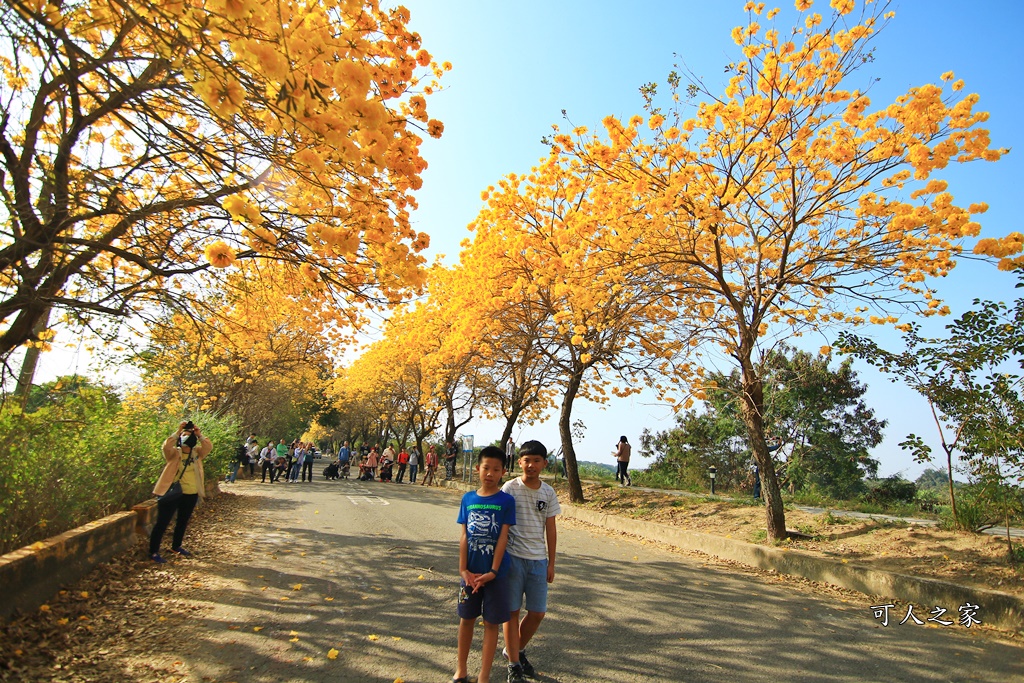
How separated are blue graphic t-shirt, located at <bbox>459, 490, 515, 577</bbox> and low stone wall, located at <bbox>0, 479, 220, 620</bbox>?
3.21 m

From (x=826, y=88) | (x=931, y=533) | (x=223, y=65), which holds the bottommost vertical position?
(x=931, y=533)

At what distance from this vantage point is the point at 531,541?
12.5ft

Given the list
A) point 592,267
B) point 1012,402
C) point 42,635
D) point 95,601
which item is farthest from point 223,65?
point 1012,402

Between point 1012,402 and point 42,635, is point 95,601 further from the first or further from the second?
point 1012,402

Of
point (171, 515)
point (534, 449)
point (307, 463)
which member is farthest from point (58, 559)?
point (307, 463)

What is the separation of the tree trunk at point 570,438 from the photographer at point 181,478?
9.71 m

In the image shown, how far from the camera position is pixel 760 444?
9.11 meters

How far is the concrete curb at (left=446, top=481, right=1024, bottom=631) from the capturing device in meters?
5.70

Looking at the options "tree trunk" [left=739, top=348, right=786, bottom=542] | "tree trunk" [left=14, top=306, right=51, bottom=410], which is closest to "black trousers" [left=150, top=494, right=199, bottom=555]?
"tree trunk" [left=14, top=306, right=51, bottom=410]

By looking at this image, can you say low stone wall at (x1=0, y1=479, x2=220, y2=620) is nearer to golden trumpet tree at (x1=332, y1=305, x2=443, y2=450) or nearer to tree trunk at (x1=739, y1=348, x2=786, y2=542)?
tree trunk at (x1=739, y1=348, x2=786, y2=542)

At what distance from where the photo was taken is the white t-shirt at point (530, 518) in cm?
379

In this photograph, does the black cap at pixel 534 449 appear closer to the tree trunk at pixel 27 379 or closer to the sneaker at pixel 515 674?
the sneaker at pixel 515 674

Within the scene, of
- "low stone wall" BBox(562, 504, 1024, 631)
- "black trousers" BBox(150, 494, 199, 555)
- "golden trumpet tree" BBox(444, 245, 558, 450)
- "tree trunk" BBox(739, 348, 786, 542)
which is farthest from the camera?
"golden trumpet tree" BBox(444, 245, 558, 450)

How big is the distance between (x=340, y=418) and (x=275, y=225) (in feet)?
182
